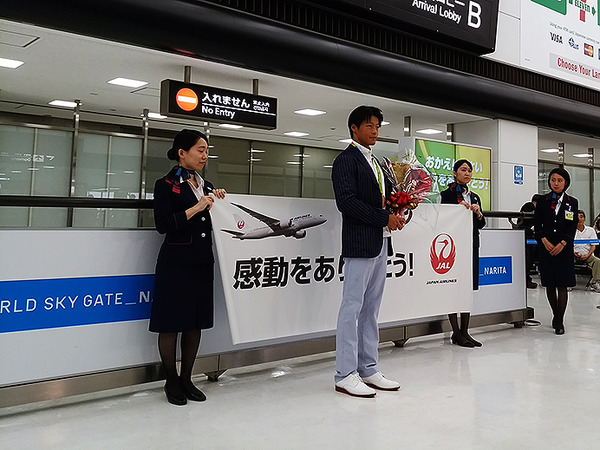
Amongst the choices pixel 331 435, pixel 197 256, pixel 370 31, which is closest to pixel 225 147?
pixel 370 31

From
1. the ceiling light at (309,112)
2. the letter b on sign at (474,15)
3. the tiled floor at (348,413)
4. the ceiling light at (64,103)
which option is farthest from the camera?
the ceiling light at (309,112)

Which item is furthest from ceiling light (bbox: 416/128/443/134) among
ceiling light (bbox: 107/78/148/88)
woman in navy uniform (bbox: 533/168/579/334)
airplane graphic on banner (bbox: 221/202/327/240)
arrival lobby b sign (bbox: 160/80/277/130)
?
airplane graphic on banner (bbox: 221/202/327/240)

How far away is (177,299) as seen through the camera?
122 inches

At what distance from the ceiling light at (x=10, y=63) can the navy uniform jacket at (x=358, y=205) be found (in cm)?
529

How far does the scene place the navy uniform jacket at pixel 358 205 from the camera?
3.31 meters

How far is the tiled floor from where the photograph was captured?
2.63 meters

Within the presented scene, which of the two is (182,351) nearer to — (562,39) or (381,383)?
(381,383)

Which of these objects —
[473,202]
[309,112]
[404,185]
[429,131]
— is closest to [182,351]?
[404,185]

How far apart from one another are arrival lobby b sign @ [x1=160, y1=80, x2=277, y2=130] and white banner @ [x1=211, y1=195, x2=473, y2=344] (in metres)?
2.97

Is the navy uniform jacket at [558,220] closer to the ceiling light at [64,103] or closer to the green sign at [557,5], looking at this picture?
the green sign at [557,5]

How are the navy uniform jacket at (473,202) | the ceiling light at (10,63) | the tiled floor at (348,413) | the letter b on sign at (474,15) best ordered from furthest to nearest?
the letter b on sign at (474,15)
the ceiling light at (10,63)
the navy uniform jacket at (473,202)
the tiled floor at (348,413)

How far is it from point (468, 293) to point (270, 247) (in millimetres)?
2135

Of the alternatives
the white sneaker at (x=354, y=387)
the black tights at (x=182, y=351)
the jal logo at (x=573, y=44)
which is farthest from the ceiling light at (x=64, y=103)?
the jal logo at (x=573, y=44)

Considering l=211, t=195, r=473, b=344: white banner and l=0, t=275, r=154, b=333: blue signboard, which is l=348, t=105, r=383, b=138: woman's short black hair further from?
l=0, t=275, r=154, b=333: blue signboard
